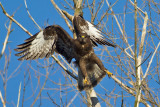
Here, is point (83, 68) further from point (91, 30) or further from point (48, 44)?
point (91, 30)

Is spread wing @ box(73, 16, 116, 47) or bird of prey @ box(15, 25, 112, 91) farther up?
spread wing @ box(73, 16, 116, 47)

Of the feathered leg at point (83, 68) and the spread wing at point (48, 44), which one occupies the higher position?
the spread wing at point (48, 44)

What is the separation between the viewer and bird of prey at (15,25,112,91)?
251 inches

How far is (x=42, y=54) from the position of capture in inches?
265

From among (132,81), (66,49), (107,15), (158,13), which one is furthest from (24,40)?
(158,13)

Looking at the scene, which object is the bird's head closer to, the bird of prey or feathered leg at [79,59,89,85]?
the bird of prey

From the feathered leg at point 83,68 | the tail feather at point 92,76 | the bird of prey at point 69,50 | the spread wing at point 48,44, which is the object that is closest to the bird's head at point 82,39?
the bird of prey at point 69,50

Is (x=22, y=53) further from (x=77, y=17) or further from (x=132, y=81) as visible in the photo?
(x=132, y=81)

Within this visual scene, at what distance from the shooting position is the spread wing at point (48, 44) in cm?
664

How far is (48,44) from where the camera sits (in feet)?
22.4

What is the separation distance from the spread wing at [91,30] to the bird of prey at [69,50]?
0.42 meters

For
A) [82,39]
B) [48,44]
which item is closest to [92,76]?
[82,39]

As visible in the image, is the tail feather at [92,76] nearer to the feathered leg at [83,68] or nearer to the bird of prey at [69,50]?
the bird of prey at [69,50]

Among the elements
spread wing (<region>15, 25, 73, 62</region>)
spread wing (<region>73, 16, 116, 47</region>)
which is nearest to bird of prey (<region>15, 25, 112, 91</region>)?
spread wing (<region>15, 25, 73, 62</region>)
